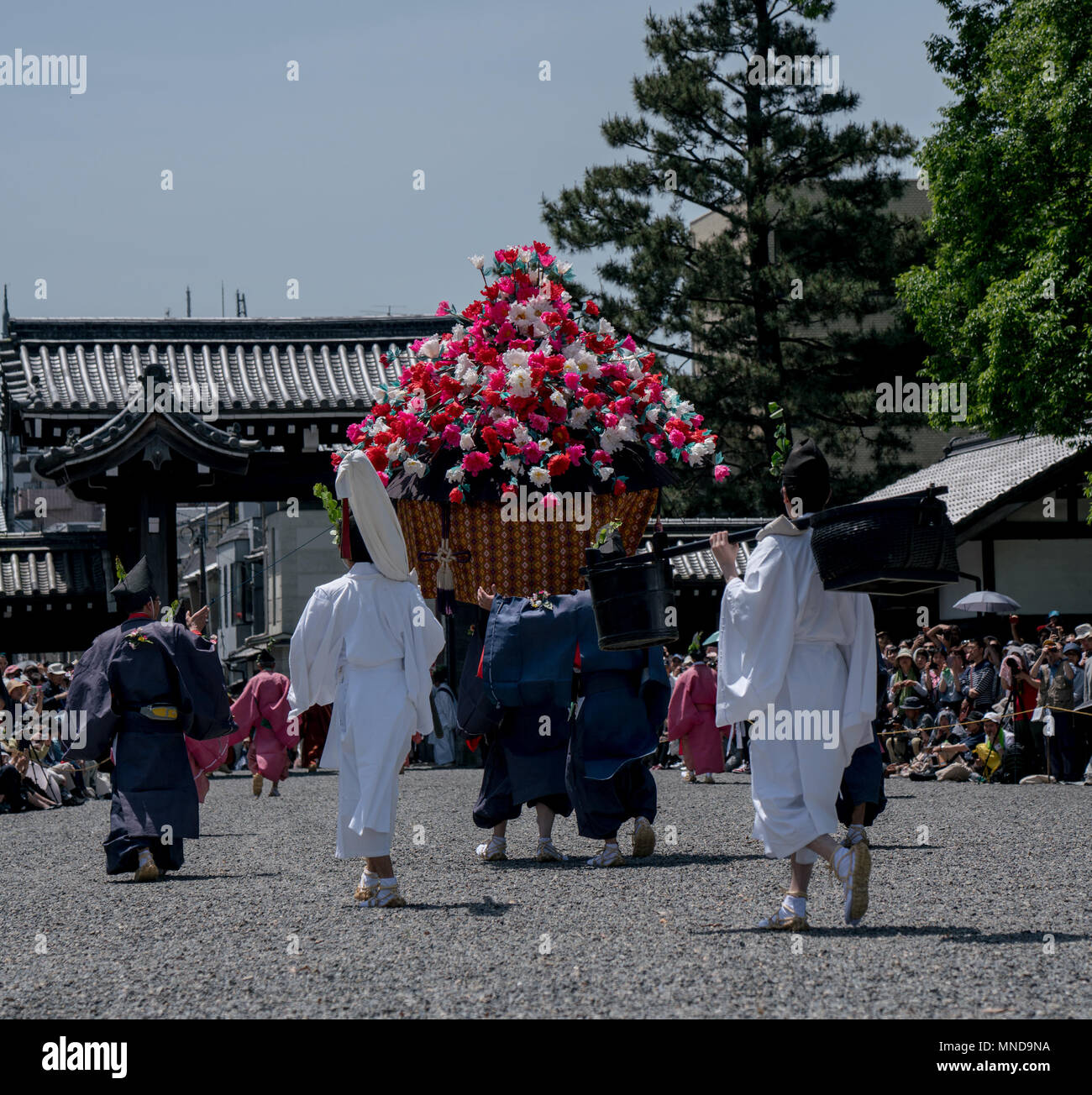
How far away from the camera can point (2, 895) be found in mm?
8711

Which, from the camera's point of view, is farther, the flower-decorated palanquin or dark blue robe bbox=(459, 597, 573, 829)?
the flower-decorated palanquin

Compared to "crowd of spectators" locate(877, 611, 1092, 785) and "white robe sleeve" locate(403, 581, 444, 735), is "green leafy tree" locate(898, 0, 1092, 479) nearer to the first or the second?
"crowd of spectators" locate(877, 611, 1092, 785)

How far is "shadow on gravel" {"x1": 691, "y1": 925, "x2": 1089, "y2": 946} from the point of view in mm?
5910

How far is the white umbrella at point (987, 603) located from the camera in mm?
20734

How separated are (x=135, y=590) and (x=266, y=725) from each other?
7387mm

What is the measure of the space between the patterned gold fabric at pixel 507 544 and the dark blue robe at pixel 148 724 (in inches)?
59.7

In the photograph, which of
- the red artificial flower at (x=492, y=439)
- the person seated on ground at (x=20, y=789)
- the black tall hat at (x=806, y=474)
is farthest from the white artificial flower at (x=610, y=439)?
the person seated on ground at (x=20, y=789)

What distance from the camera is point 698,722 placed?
1858cm

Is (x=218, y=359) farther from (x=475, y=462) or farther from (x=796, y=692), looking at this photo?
(x=796, y=692)

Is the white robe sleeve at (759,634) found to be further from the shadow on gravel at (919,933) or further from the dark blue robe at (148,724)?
the dark blue robe at (148,724)

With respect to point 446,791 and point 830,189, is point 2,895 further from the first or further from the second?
point 830,189

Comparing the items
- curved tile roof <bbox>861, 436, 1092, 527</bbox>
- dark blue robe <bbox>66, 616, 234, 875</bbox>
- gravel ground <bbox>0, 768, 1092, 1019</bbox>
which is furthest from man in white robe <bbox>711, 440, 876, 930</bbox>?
curved tile roof <bbox>861, 436, 1092, 527</bbox>

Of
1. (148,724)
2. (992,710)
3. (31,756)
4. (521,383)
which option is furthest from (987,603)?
(148,724)

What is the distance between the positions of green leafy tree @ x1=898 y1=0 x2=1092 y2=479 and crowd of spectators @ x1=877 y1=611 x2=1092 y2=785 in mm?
2833
